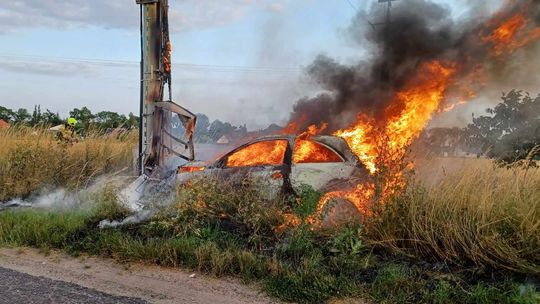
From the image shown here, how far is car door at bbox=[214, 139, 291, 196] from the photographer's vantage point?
7.18 m

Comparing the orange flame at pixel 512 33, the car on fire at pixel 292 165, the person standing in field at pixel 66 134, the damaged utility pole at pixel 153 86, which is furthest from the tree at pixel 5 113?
the orange flame at pixel 512 33

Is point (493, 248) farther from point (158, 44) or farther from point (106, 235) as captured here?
point (158, 44)

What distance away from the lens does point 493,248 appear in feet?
16.1

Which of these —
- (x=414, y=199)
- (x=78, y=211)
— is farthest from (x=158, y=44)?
(x=414, y=199)

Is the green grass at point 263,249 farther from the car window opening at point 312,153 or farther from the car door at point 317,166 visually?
Result: the car window opening at point 312,153

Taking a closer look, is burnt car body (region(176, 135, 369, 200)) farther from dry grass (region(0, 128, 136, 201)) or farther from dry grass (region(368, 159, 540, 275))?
dry grass (region(0, 128, 136, 201))

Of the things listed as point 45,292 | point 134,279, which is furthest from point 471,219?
point 45,292

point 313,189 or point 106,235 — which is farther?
point 313,189

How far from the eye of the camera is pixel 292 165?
767cm

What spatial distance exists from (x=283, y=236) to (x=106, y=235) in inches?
101

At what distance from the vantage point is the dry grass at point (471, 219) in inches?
192

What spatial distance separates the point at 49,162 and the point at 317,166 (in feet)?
21.7

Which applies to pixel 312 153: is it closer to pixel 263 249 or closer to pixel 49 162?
pixel 263 249

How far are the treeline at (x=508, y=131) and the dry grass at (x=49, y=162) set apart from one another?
7750mm
